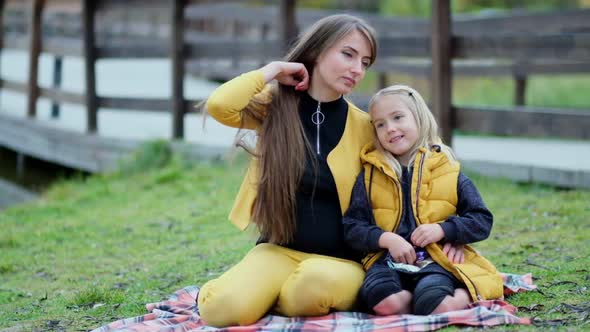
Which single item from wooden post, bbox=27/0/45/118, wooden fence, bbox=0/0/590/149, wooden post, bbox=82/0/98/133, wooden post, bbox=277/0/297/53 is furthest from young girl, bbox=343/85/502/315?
wooden post, bbox=27/0/45/118

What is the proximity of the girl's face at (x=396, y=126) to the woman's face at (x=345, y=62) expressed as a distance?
15 cm

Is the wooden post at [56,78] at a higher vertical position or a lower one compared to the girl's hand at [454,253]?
lower

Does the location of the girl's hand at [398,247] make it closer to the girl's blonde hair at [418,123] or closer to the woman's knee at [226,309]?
the girl's blonde hair at [418,123]

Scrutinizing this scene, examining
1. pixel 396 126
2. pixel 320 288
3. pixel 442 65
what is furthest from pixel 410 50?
pixel 320 288

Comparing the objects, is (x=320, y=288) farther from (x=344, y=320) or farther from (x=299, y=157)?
(x=299, y=157)

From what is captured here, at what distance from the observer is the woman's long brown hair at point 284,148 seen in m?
3.70

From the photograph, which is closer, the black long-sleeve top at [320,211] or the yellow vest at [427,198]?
the yellow vest at [427,198]

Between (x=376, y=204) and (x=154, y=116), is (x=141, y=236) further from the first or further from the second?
(x=154, y=116)

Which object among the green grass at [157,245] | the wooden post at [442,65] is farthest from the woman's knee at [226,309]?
the wooden post at [442,65]

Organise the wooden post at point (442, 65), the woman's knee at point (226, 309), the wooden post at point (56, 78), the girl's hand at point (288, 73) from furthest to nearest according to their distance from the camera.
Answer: the wooden post at point (56, 78) < the wooden post at point (442, 65) < the girl's hand at point (288, 73) < the woman's knee at point (226, 309)

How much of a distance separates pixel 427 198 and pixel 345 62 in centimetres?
65

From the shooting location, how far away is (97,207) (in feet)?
25.3

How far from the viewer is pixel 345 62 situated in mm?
3732

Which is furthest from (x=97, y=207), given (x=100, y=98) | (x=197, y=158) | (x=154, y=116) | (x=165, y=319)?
(x=154, y=116)
